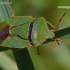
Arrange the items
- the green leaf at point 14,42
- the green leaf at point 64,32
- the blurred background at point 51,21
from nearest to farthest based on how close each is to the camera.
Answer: the green leaf at point 64,32 < the green leaf at point 14,42 < the blurred background at point 51,21

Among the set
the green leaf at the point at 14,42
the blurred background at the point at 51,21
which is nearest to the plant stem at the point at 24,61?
the green leaf at the point at 14,42

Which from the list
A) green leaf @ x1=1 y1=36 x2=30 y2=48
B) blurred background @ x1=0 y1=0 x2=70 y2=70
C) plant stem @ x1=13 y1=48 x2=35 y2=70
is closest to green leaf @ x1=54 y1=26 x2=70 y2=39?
plant stem @ x1=13 y1=48 x2=35 y2=70

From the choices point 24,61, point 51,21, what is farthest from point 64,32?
point 51,21

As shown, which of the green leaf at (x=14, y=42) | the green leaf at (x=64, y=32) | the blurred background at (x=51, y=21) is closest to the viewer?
the green leaf at (x=64, y=32)

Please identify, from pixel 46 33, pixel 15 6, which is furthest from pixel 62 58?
pixel 15 6

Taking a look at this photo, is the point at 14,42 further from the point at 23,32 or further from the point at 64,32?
the point at 64,32

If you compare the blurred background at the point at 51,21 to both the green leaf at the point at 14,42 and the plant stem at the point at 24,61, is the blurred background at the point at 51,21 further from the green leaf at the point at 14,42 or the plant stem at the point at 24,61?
the plant stem at the point at 24,61
